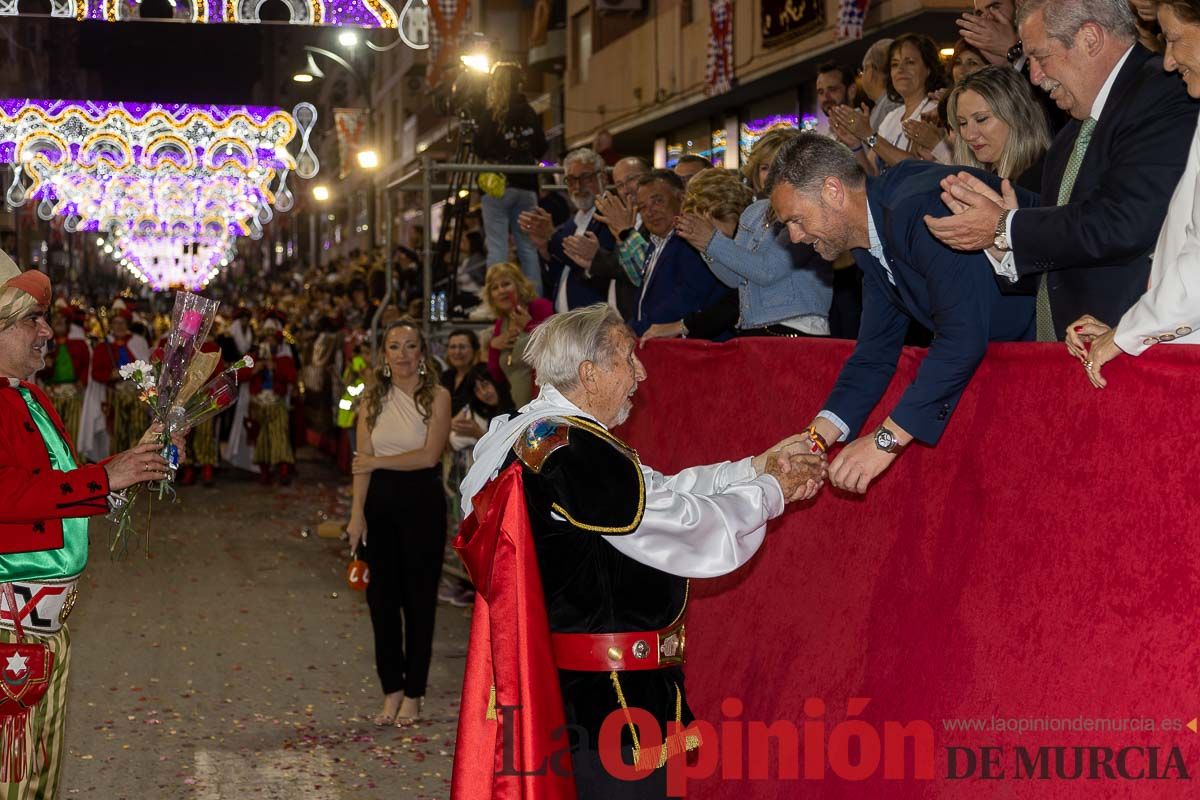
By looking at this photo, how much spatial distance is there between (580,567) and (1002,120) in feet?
6.57

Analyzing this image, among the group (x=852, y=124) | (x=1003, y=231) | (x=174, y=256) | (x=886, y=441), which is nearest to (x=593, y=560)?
(x=886, y=441)

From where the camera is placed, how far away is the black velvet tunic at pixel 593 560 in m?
3.73

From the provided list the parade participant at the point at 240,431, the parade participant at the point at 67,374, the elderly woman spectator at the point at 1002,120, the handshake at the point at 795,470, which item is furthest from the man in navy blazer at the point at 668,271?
the parade participant at the point at 67,374

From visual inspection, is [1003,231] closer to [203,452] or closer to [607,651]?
[607,651]

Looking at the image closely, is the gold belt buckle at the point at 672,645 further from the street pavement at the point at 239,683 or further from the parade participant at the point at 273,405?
the parade participant at the point at 273,405

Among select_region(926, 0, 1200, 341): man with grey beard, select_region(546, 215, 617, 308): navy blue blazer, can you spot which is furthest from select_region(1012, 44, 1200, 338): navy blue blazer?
select_region(546, 215, 617, 308): navy blue blazer

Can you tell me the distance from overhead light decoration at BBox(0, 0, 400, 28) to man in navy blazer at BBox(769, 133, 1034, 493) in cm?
951

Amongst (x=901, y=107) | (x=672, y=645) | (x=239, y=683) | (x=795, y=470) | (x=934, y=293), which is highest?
(x=901, y=107)

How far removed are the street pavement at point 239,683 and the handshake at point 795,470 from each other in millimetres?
2755

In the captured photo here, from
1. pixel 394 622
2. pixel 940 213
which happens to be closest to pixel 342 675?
pixel 394 622

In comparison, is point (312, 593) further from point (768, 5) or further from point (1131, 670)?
point (768, 5)

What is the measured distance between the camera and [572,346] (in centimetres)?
396

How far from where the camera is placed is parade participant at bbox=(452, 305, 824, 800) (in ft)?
12.4

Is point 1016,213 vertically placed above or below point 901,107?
below
